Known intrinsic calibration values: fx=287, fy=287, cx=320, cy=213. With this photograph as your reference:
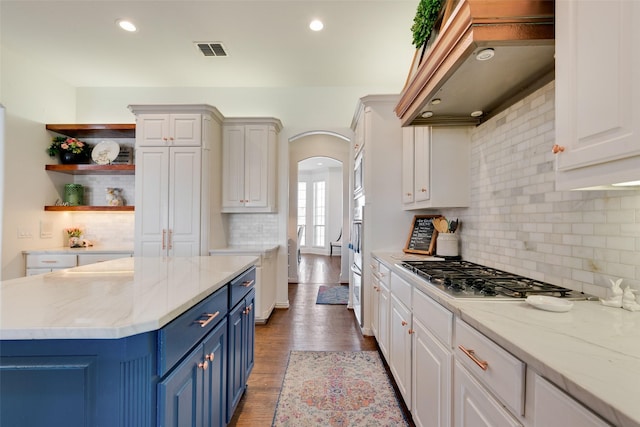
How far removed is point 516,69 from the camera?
1.39m

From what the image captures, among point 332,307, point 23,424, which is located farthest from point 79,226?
point 23,424

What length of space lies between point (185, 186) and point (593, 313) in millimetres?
3526

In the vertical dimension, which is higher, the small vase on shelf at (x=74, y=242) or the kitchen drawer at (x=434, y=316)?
the small vase on shelf at (x=74, y=242)

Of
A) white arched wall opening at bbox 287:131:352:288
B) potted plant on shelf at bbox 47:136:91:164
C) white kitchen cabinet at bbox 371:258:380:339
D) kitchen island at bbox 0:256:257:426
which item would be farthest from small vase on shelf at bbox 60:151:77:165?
white kitchen cabinet at bbox 371:258:380:339

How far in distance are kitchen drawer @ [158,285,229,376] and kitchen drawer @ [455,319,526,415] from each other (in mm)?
1027

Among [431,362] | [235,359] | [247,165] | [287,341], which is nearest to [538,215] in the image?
[431,362]

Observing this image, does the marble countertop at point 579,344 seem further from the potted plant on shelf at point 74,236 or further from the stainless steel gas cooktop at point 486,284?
the potted plant on shelf at point 74,236

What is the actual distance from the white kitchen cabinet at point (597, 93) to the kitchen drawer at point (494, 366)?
1.93ft

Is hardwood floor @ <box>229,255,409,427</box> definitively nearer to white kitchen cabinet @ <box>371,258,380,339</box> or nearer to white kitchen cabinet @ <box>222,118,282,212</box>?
white kitchen cabinet @ <box>371,258,380,339</box>

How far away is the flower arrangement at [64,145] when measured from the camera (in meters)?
3.67

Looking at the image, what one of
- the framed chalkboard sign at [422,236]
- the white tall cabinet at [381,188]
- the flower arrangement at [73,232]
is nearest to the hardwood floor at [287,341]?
the white tall cabinet at [381,188]

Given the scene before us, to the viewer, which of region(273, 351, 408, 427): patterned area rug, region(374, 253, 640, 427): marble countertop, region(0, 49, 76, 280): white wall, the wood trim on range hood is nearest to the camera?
region(374, 253, 640, 427): marble countertop

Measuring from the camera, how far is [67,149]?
371 centimetres

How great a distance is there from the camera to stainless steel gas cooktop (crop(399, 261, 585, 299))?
46.9 inches
